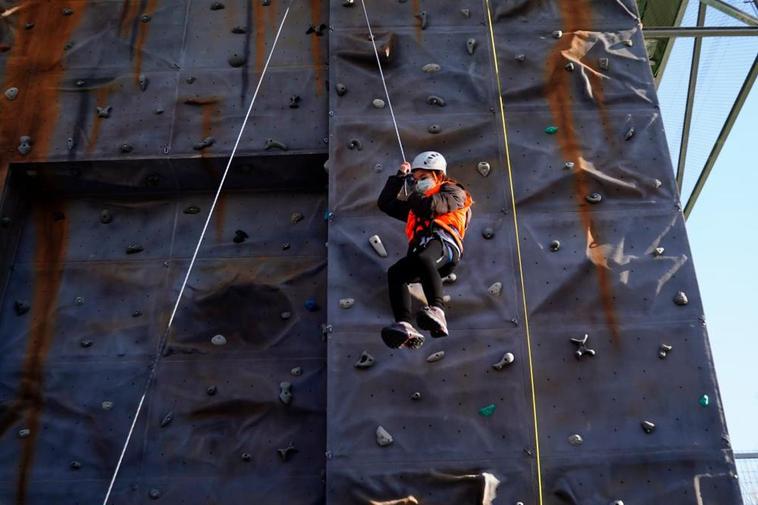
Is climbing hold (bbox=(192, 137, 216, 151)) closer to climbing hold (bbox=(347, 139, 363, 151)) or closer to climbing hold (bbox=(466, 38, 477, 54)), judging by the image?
climbing hold (bbox=(347, 139, 363, 151))

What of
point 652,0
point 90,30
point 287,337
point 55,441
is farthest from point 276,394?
point 652,0

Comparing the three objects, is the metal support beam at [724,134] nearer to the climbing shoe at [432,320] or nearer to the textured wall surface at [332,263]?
the textured wall surface at [332,263]

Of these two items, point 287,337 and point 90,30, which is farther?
point 90,30

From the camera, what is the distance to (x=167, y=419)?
568cm

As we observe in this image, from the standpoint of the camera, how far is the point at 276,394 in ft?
18.9

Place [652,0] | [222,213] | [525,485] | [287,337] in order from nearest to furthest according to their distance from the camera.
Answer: [525,485] → [287,337] → [222,213] → [652,0]

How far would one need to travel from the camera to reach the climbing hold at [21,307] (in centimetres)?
612

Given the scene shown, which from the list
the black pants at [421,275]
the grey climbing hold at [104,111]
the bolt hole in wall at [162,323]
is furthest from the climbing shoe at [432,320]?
the grey climbing hold at [104,111]

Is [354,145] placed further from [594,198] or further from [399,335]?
[399,335]

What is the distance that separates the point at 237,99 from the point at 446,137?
155 cm

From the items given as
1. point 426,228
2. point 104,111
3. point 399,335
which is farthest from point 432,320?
point 104,111

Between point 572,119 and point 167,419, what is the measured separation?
3282 millimetres

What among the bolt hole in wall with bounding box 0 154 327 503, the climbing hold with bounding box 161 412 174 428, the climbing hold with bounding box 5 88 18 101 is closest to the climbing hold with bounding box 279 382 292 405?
the bolt hole in wall with bounding box 0 154 327 503

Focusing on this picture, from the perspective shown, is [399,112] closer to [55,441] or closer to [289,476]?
→ [289,476]
